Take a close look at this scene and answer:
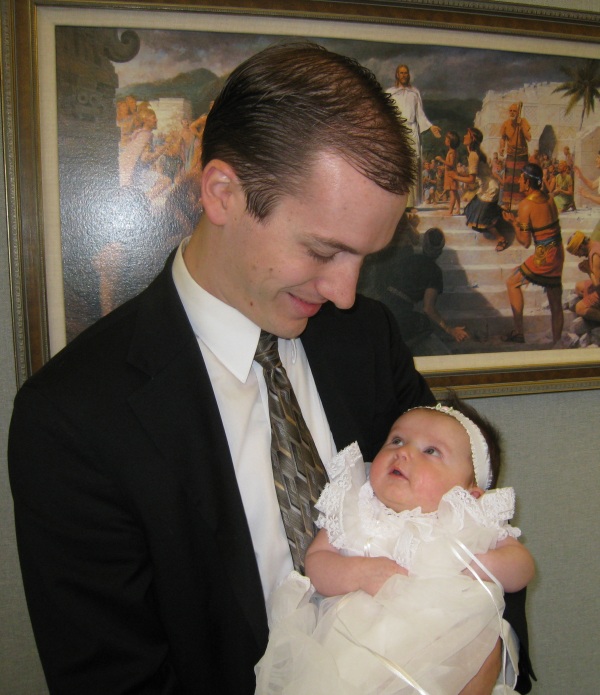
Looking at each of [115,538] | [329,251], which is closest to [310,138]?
[329,251]

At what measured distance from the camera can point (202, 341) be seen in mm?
1375

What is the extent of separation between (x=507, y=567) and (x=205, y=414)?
753 mm

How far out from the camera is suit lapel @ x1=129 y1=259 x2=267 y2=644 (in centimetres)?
120

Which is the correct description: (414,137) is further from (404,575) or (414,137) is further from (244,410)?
(404,575)

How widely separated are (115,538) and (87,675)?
10.1 inches

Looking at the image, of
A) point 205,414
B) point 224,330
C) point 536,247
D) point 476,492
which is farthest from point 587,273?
point 205,414

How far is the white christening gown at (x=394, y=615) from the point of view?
118 centimetres

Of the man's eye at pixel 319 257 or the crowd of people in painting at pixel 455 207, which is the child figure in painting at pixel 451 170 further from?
the man's eye at pixel 319 257

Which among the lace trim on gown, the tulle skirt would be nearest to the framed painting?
the lace trim on gown

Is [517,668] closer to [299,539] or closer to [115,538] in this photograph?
[299,539]

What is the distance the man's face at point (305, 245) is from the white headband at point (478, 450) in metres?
0.52

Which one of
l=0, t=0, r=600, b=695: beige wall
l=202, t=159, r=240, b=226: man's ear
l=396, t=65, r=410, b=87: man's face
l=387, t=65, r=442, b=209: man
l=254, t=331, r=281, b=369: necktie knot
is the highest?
l=396, t=65, r=410, b=87: man's face

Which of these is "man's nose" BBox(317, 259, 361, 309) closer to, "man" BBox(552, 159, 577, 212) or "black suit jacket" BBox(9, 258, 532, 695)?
"black suit jacket" BBox(9, 258, 532, 695)

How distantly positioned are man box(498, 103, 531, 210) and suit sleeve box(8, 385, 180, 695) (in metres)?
1.63
